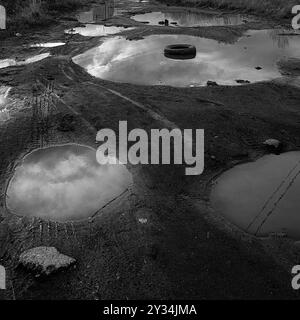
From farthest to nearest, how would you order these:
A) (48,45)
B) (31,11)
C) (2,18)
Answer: (31,11) → (2,18) → (48,45)

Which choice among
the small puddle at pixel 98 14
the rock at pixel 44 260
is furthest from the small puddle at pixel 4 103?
the small puddle at pixel 98 14

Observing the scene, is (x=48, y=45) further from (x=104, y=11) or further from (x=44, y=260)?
(x=44, y=260)

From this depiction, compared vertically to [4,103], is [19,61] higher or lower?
higher

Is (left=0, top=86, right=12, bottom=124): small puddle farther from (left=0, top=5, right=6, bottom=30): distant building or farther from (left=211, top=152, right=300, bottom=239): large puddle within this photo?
(left=0, top=5, right=6, bottom=30): distant building

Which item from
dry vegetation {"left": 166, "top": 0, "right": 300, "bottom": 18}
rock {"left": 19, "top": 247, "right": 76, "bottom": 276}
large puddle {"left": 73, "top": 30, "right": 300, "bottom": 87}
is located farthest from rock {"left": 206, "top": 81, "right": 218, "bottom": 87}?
dry vegetation {"left": 166, "top": 0, "right": 300, "bottom": 18}

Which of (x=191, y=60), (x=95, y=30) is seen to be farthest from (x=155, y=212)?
(x=95, y=30)

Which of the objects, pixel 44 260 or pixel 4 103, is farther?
pixel 4 103
